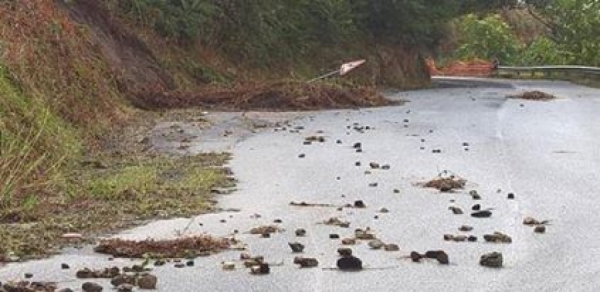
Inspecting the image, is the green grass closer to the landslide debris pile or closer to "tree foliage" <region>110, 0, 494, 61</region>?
the landslide debris pile

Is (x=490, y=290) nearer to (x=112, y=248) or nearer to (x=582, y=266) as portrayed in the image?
(x=582, y=266)

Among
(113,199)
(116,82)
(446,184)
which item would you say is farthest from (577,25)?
(113,199)

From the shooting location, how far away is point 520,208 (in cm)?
990

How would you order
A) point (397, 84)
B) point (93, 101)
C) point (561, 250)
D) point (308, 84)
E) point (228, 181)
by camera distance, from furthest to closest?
1. point (397, 84)
2. point (308, 84)
3. point (93, 101)
4. point (228, 181)
5. point (561, 250)

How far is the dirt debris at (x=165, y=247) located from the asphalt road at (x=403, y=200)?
6.0 inches

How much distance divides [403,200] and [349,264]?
301 centimetres

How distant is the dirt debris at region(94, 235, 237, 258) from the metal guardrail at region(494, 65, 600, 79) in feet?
95.6

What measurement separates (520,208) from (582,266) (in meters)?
2.31

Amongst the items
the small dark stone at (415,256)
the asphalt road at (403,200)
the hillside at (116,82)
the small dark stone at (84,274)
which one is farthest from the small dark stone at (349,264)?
the hillside at (116,82)

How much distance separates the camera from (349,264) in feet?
24.6

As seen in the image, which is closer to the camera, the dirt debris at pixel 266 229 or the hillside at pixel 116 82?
the dirt debris at pixel 266 229

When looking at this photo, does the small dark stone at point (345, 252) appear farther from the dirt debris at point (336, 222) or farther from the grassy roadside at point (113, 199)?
the grassy roadside at point (113, 199)

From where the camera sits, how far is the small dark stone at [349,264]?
7461 mm

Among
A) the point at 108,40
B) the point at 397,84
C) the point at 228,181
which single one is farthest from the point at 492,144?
the point at 397,84
